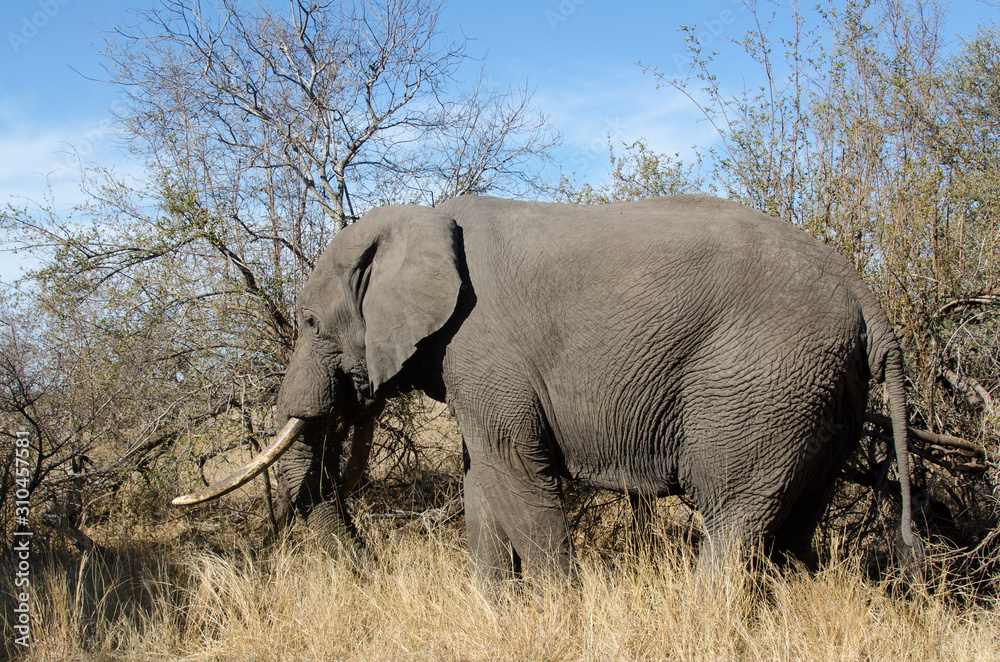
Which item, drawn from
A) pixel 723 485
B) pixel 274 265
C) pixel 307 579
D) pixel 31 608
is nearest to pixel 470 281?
pixel 723 485

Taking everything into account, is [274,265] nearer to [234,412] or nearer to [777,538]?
[234,412]

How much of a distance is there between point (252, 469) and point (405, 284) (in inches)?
62.2

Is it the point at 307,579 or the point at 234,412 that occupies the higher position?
the point at 234,412

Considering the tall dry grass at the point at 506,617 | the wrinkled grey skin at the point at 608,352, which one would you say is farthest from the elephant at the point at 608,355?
the tall dry grass at the point at 506,617

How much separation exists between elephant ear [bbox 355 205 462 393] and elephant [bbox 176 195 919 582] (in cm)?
1

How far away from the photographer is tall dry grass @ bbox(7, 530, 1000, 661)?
12.3 ft

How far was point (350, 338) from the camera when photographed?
4996mm

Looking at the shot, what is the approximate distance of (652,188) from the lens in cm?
680

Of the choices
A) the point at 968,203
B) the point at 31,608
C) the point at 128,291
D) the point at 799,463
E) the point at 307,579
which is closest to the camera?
the point at 799,463

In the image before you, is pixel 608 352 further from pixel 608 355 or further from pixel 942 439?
pixel 942 439

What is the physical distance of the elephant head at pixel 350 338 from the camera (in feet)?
14.8

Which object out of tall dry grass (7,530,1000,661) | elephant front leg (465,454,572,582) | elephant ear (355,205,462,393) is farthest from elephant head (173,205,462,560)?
elephant front leg (465,454,572,582)

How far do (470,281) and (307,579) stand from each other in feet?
7.19

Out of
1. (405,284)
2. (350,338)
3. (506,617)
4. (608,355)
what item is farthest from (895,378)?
(350,338)
